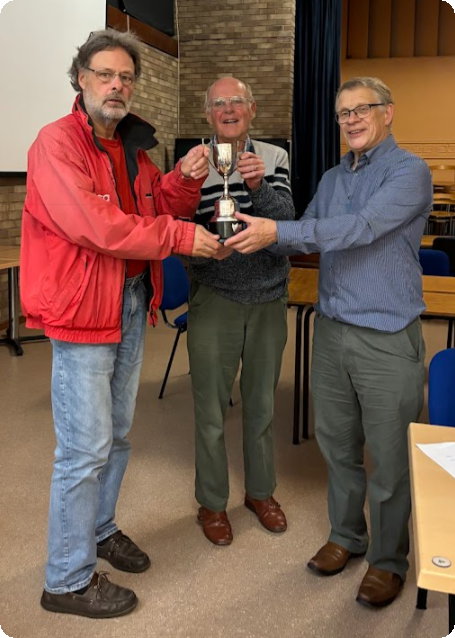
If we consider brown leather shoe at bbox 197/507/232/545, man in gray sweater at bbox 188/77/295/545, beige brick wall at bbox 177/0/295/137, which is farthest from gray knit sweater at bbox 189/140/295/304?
beige brick wall at bbox 177/0/295/137

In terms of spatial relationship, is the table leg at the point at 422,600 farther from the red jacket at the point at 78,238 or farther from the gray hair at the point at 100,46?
the gray hair at the point at 100,46

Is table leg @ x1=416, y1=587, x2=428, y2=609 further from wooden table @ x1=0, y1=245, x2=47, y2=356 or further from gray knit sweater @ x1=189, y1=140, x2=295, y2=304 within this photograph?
wooden table @ x1=0, y1=245, x2=47, y2=356

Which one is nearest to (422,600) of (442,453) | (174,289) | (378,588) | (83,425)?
(378,588)

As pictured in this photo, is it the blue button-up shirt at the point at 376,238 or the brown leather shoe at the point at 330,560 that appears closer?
the blue button-up shirt at the point at 376,238

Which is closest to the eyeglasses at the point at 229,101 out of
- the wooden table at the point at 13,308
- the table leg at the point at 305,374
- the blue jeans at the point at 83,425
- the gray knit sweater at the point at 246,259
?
the gray knit sweater at the point at 246,259

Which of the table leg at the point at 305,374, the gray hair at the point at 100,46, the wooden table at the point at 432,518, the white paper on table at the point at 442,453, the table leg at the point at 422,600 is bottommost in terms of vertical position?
the table leg at the point at 422,600

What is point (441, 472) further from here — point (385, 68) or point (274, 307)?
point (385, 68)

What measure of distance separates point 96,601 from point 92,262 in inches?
42.5

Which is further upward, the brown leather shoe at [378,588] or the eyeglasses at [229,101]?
the eyeglasses at [229,101]

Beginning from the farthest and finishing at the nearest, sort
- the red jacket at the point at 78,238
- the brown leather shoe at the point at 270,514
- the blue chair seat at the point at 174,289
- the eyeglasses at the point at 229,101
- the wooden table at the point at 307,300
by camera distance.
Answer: the blue chair seat at the point at 174,289
the wooden table at the point at 307,300
the brown leather shoe at the point at 270,514
the eyeglasses at the point at 229,101
the red jacket at the point at 78,238

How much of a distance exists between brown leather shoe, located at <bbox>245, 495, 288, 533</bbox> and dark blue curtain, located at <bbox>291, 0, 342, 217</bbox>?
700 cm

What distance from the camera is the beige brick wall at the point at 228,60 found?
8477mm

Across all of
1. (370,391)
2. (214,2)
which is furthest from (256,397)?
(214,2)

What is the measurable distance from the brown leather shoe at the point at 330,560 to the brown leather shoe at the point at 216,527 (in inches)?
14.4
